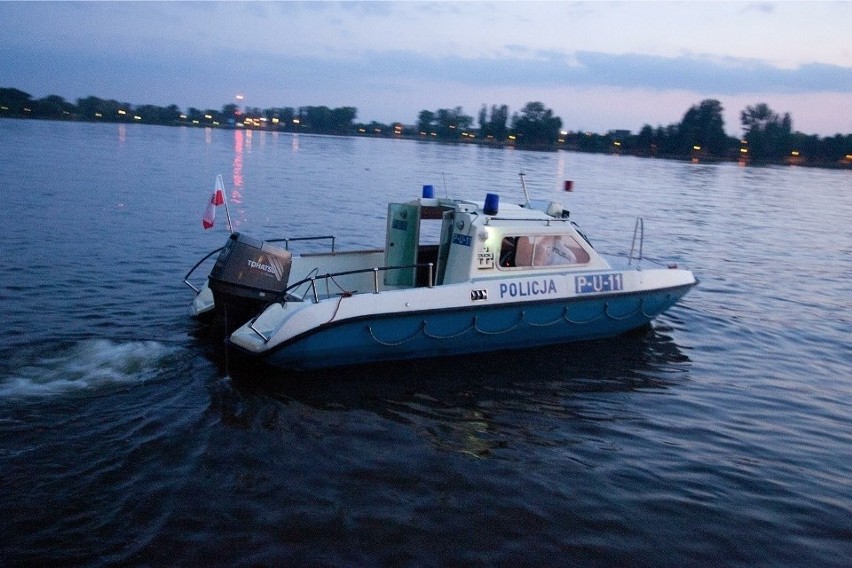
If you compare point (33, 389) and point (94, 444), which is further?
point (33, 389)

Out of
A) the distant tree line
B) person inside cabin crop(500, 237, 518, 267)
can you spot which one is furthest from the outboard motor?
the distant tree line

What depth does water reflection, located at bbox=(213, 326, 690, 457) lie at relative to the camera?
326 inches

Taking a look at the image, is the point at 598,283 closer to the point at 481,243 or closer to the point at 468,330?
the point at 481,243

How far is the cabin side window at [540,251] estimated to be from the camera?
33.9 ft

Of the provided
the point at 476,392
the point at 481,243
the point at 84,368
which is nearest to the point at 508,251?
the point at 481,243

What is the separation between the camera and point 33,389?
26.6 feet

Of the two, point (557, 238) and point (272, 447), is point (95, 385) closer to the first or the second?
point (272, 447)

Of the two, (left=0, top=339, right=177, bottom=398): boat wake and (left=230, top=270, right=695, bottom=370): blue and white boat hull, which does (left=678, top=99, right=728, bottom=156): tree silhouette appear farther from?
(left=0, top=339, right=177, bottom=398): boat wake

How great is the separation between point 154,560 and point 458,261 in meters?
5.82

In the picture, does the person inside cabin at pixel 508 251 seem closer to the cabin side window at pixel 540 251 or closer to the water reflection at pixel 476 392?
the cabin side window at pixel 540 251

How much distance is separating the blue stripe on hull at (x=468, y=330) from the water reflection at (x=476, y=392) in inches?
9.1

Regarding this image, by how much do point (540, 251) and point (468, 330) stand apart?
172 centimetres

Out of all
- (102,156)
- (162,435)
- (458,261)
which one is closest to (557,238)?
(458,261)

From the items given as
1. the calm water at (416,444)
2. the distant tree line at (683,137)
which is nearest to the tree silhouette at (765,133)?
the distant tree line at (683,137)
